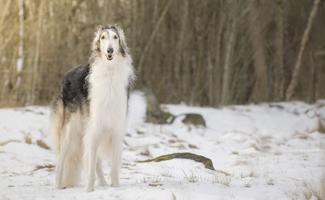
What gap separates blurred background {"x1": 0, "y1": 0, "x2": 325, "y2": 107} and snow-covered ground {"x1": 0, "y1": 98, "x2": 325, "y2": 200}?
717mm

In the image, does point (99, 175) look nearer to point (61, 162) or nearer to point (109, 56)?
point (61, 162)

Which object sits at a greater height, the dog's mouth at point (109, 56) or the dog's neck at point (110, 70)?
the dog's mouth at point (109, 56)

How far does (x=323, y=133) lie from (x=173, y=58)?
347 cm

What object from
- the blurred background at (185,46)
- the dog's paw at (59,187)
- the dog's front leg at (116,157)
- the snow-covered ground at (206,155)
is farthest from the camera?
the blurred background at (185,46)

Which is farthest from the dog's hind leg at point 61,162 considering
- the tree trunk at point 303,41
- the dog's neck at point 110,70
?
the tree trunk at point 303,41

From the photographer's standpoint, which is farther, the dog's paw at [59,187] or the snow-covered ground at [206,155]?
the dog's paw at [59,187]

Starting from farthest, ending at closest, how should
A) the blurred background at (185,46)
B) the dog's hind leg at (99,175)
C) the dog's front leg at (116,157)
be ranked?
1. the blurred background at (185,46)
2. the dog's hind leg at (99,175)
3. the dog's front leg at (116,157)

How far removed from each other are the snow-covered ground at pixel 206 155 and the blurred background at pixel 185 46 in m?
0.72

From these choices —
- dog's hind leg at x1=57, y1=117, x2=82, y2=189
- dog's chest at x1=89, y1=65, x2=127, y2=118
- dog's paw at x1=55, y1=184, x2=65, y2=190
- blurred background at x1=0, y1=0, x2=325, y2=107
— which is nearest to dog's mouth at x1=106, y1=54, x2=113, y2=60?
dog's chest at x1=89, y1=65, x2=127, y2=118

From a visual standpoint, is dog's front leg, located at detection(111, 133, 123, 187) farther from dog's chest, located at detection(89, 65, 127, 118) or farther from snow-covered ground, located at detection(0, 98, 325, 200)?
dog's chest, located at detection(89, 65, 127, 118)

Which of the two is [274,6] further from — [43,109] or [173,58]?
[43,109]

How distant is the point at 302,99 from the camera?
44.9 ft

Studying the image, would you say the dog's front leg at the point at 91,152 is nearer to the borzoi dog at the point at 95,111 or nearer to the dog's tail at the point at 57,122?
the borzoi dog at the point at 95,111

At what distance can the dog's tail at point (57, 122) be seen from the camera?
5.82 meters
